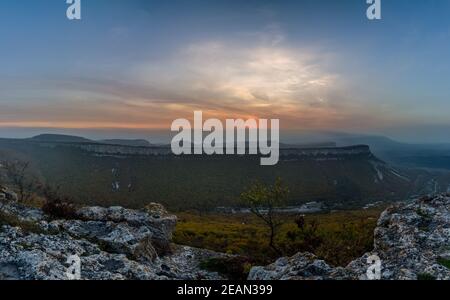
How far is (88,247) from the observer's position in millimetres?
23047

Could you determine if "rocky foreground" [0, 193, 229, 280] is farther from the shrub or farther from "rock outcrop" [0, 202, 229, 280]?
the shrub

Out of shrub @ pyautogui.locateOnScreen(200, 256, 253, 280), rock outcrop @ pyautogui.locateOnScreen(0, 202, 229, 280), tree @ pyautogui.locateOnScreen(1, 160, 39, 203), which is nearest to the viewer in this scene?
rock outcrop @ pyautogui.locateOnScreen(0, 202, 229, 280)

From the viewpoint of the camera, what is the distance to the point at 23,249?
1903 cm

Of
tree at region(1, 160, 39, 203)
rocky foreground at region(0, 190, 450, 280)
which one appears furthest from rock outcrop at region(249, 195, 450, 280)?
tree at region(1, 160, 39, 203)

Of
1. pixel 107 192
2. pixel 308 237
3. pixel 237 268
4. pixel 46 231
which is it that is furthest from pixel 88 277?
pixel 107 192

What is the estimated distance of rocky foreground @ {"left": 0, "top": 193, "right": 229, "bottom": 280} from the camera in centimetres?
1789

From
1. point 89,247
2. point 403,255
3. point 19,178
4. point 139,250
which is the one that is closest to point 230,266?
point 139,250

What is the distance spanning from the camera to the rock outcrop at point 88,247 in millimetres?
17891

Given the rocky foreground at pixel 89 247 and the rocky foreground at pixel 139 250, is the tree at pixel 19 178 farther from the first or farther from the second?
the rocky foreground at pixel 139 250

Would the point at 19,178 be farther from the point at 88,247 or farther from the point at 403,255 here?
the point at 403,255

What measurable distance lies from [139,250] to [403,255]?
15671mm

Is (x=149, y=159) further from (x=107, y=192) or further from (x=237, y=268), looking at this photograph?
(x=237, y=268)

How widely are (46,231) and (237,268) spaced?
15.7 metres

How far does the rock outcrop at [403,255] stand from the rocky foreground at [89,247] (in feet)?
23.1
